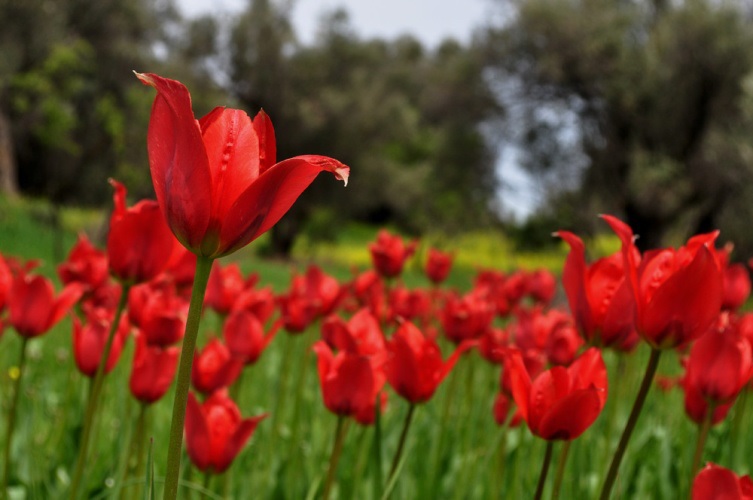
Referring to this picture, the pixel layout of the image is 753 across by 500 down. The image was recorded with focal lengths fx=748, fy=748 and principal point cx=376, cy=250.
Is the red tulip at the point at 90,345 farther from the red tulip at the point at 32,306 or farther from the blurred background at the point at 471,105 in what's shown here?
the blurred background at the point at 471,105

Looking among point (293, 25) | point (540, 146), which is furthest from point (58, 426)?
point (293, 25)

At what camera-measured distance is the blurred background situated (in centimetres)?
1661

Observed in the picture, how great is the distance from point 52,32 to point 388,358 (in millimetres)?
20541

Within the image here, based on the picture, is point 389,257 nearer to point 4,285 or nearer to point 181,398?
point 4,285

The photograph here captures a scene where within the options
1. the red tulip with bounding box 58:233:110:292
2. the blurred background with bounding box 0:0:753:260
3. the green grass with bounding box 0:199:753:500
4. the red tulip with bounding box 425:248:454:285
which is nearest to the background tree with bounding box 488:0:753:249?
the blurred background with bounding box 0:0:753:260

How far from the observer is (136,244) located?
1.29 m

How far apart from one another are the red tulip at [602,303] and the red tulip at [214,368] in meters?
0.71

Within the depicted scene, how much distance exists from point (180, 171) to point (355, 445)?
1.57m

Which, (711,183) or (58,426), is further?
(711,183)

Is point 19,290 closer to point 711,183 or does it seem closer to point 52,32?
point 711,183

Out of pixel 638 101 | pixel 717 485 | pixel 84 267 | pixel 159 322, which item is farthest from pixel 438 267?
pixel 638 101

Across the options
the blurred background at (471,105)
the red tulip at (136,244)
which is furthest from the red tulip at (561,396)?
the blurred background at (471,105)

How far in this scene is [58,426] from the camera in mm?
2002

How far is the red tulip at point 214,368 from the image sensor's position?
1.55m
